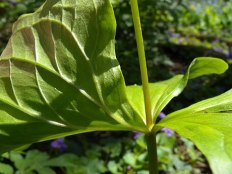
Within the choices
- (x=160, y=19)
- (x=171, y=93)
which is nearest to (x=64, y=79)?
(x=171, y=93)

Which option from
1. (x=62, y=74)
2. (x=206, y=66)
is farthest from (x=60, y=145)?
(x=62, y=74)

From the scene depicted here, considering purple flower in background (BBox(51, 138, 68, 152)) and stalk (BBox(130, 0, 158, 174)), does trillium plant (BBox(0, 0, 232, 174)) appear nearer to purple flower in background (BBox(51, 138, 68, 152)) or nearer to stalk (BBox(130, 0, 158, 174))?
stalk (BBox(130, 0, 158, 174))

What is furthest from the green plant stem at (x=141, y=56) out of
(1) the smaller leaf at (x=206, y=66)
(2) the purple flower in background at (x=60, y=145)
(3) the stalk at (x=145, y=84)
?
(2) the purple flower in background at (x=60, y=145)

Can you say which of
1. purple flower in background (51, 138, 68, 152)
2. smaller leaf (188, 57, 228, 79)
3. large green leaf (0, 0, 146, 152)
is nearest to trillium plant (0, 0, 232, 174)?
large green leaf (0, 0, 146, 152)

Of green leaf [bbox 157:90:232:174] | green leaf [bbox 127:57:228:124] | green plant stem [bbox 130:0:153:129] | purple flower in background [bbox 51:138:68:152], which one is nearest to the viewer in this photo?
green leaf [bbox 157:90:232:174]

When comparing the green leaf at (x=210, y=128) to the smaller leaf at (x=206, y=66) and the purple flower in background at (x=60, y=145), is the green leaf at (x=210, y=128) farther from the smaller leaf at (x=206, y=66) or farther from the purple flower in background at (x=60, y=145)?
the purple flower in background at (x=60, y=145)

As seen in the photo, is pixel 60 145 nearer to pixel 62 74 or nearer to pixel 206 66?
pixel 206 66

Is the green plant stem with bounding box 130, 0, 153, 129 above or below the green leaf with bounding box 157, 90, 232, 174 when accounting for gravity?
above
